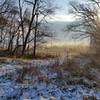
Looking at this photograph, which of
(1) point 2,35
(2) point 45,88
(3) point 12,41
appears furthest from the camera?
(1) point 2,35

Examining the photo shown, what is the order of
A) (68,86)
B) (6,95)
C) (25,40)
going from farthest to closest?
1. (25,40)
2. (68,86)
3. (6,95)

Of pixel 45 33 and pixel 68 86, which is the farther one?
pixel 45 33

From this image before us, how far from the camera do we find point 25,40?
3822 cm

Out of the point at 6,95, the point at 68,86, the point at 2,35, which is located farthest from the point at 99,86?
the point at 2,35

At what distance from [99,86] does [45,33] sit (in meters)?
27.0

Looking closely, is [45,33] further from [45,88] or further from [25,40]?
[45,88]

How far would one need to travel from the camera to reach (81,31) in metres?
49.0

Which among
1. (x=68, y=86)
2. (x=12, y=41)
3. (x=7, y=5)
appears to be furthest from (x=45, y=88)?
(x=12, y=41)

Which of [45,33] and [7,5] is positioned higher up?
[7,5]

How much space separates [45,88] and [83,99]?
1915 mm

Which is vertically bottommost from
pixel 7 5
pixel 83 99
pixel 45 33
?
pixel 83 99

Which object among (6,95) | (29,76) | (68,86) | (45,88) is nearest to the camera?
(6,95)

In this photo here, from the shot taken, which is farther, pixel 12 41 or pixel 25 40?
pixel 12 41

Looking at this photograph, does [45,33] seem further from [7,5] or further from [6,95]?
[6,95]
